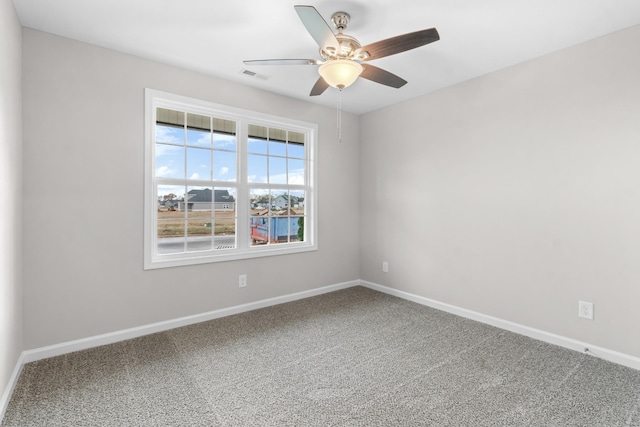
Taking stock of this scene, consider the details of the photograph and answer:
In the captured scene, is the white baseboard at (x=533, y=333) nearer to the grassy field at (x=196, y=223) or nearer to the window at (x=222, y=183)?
the window at (x=222, y=183)

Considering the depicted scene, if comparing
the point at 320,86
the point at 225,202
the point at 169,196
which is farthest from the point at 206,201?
the point at 320,86

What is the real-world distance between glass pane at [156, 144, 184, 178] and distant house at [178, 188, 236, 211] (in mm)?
233

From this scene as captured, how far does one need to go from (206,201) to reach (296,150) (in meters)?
1.32

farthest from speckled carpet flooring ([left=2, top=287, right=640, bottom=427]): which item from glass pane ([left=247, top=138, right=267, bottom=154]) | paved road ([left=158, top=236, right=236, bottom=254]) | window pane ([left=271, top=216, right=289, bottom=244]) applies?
glass pane ([left=247, top=138, right=267, bottom=154])

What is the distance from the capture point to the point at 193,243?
3.26m

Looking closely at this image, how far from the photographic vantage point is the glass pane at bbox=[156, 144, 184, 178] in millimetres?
3053

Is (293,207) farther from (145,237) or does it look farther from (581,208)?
(581,208)

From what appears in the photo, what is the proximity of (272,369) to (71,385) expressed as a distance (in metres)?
1.29

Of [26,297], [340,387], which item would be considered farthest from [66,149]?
[340,387]

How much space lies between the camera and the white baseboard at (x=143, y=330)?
241 centimetres

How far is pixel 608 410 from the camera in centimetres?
183

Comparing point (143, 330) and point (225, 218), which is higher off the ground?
point (225, 218)

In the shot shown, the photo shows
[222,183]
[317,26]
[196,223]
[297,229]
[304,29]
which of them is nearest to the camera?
[317,26]

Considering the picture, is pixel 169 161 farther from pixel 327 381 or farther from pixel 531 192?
pixel 531 192
